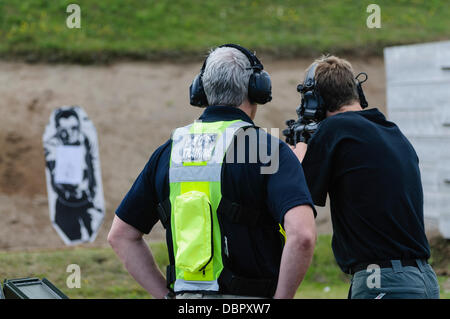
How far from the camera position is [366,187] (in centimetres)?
363

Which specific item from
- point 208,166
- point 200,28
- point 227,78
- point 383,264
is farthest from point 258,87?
point 200,28

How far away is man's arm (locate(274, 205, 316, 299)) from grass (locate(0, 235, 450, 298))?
5.56 metres

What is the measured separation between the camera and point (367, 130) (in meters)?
3.71

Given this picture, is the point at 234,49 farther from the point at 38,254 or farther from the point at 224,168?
the point at 38,254

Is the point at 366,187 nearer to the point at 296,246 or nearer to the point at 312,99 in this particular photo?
the point at 312,99

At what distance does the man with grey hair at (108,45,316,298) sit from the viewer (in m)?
3.02

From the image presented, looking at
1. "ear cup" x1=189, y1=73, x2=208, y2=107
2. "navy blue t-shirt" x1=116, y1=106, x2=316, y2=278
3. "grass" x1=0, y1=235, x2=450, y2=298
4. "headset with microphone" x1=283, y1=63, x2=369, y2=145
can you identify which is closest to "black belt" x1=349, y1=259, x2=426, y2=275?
"navy blue t-shirt" x1=116, y1=106, x2=316, y2=278

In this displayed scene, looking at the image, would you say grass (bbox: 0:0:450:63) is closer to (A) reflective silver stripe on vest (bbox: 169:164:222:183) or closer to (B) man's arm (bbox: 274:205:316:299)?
(A) reflective silver stripe on vest (bbox: 169:164:222:183)

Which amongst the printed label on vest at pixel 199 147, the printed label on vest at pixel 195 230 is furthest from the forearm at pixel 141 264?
the printed label on vest at pixel 199 147

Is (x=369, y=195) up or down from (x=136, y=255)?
up

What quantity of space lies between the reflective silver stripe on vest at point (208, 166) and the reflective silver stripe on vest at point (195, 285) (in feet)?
1.50

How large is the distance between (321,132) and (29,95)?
1258 cm

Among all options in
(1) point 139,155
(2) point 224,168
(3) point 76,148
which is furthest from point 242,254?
(1) point 139,155

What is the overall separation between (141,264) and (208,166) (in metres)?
0.68
